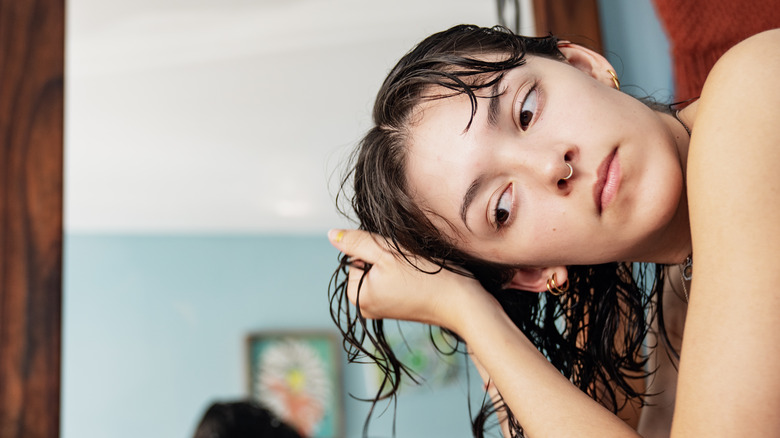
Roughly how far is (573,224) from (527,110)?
0.15 meters

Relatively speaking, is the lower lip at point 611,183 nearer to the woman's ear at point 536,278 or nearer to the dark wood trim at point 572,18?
the woman's ear at point 536,278

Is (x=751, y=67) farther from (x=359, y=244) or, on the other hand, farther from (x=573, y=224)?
(x=359, y=244)

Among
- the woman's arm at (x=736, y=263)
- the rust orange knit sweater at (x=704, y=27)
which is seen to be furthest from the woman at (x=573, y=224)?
the rust orange knit sweater at (x=704, y=27)

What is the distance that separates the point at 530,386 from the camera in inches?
31.9

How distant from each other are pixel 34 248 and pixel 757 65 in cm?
121

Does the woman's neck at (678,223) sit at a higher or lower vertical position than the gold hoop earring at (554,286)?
higher

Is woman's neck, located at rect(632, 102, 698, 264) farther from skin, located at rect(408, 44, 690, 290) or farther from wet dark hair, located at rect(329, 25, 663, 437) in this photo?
wet dark hair, located at rect(329, 25, 663, 437)

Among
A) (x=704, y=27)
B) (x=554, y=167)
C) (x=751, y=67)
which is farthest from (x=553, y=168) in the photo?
(x=704, y=27)

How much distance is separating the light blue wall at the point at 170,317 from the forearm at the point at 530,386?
869mm

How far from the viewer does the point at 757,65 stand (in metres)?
0.67

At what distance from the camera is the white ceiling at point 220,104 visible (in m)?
1.53

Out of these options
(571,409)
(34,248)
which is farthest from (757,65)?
(34,248)

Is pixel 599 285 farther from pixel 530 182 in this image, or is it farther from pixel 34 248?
pixel 34 248

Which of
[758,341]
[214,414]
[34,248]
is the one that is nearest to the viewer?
[758,341]
